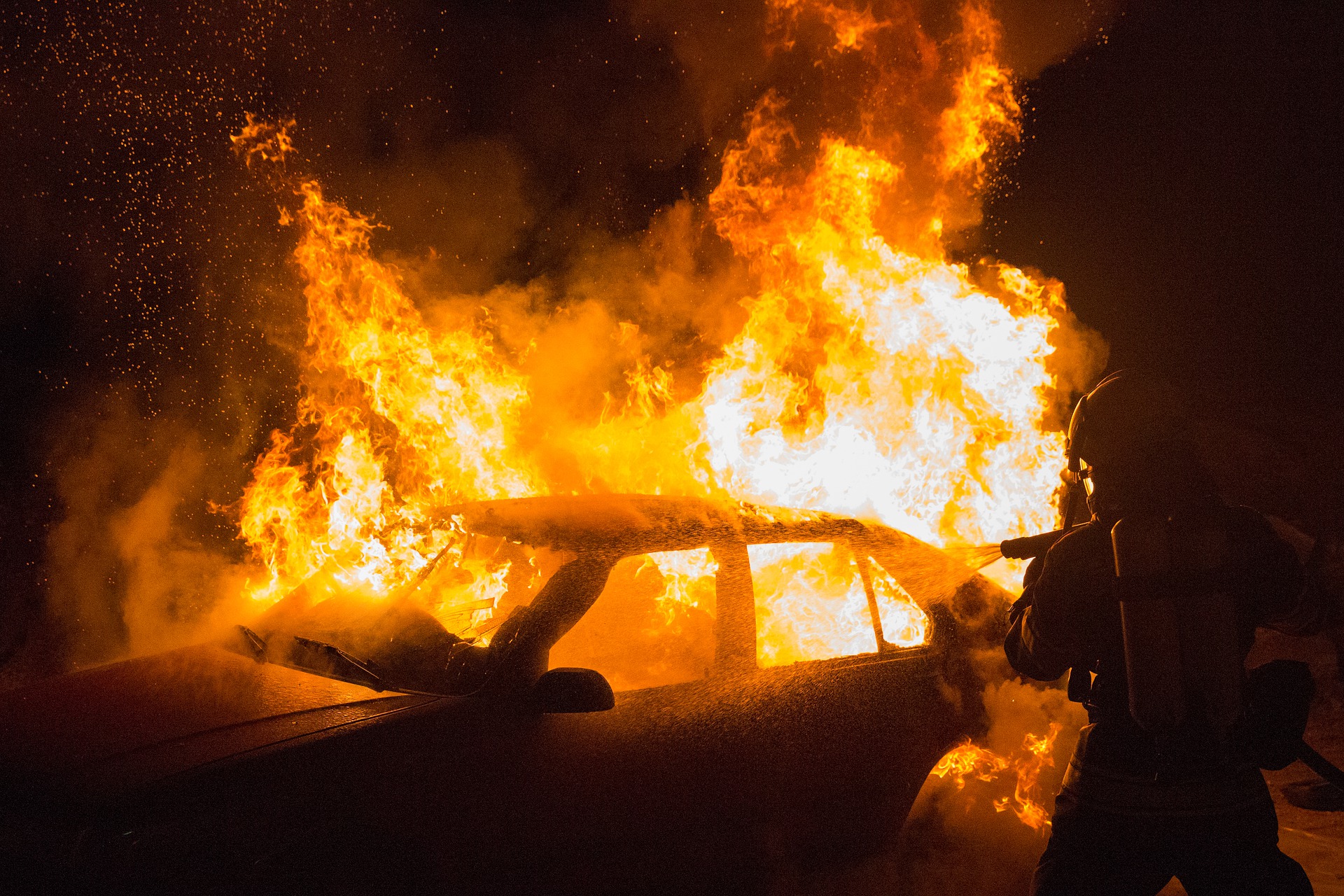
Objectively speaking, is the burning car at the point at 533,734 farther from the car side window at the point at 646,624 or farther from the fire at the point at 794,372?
the fire at the point at 794,372

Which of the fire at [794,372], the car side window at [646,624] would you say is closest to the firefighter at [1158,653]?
the car side window at [646,624]

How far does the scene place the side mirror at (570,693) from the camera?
2.59 m

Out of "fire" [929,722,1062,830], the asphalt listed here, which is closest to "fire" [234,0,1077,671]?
"fire" [929,722,1062,830]

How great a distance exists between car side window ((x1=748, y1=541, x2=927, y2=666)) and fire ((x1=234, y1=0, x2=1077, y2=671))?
1410 mm

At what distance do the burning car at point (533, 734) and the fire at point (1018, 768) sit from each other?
20 centimetres

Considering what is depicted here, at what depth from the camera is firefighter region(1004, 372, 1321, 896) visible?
1.99m

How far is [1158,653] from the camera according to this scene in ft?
6.54

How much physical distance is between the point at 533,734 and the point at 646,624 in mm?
1227

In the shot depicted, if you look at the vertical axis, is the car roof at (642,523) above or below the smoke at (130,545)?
below

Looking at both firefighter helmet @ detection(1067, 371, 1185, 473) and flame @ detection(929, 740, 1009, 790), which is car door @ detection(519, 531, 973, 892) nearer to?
flame @ detection(929, 740, 1009, 790)

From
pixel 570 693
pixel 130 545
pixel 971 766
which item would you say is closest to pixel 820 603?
pixel 971 766

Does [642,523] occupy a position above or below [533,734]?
above

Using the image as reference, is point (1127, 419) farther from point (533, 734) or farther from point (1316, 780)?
point (533, 734)

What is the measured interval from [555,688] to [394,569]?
1770mm
